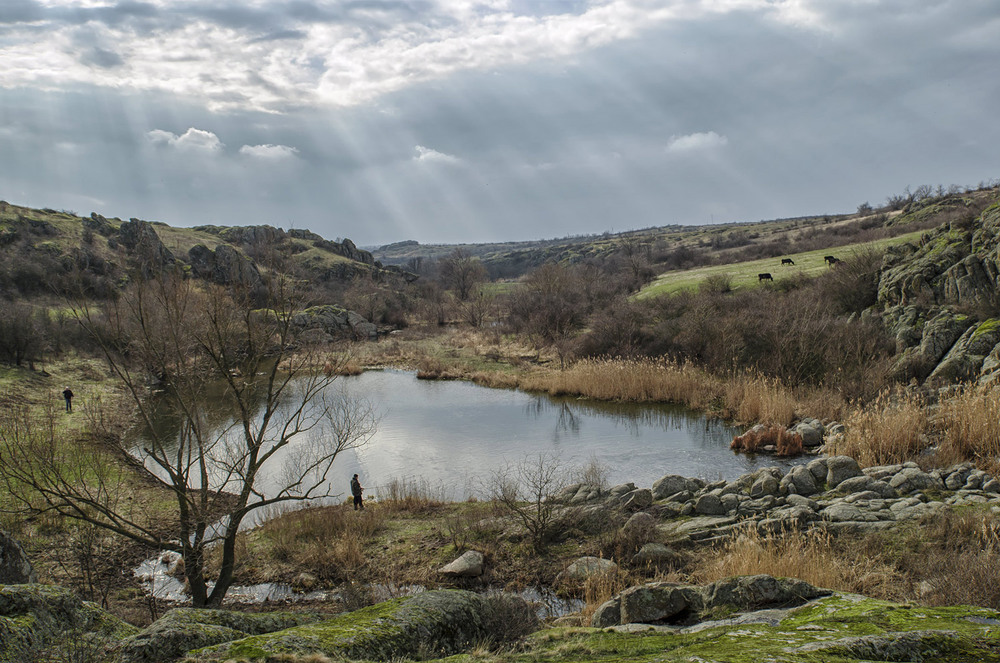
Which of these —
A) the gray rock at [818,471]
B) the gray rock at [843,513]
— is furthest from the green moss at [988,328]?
the gray rock at [843,513]

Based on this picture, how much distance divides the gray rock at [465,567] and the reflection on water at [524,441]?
15.9ft

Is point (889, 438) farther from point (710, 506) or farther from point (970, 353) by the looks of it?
point (970, 353)

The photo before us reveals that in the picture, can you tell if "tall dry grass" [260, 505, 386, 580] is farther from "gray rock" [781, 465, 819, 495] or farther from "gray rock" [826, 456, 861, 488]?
"gray rock" [826, 456, 861, 488]

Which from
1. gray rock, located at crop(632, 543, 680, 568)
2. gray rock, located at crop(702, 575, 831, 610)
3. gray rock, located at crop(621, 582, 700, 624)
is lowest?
gray rock, located at crop(632, 543, 680, 568)

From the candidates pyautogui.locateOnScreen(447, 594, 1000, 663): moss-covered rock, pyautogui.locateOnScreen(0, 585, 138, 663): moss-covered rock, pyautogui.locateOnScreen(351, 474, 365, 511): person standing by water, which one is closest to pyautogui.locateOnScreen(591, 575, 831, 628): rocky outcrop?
pyautogui.locateOnScreen(447, 594, 1000, 663): moss-covered rock

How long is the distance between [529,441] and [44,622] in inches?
693

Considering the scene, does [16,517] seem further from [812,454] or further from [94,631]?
[812,454]

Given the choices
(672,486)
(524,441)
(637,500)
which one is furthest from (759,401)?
(637,500)

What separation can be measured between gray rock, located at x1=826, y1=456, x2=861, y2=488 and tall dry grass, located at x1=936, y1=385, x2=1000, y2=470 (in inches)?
76.6

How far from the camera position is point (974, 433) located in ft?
40.0

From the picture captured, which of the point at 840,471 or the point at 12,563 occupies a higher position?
the point at 12,563

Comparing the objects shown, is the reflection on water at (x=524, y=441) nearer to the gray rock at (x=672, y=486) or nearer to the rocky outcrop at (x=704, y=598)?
the gray rock at (x=672, y=486)

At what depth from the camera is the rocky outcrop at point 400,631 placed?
356 centimetres

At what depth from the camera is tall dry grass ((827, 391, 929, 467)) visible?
13.6 m
